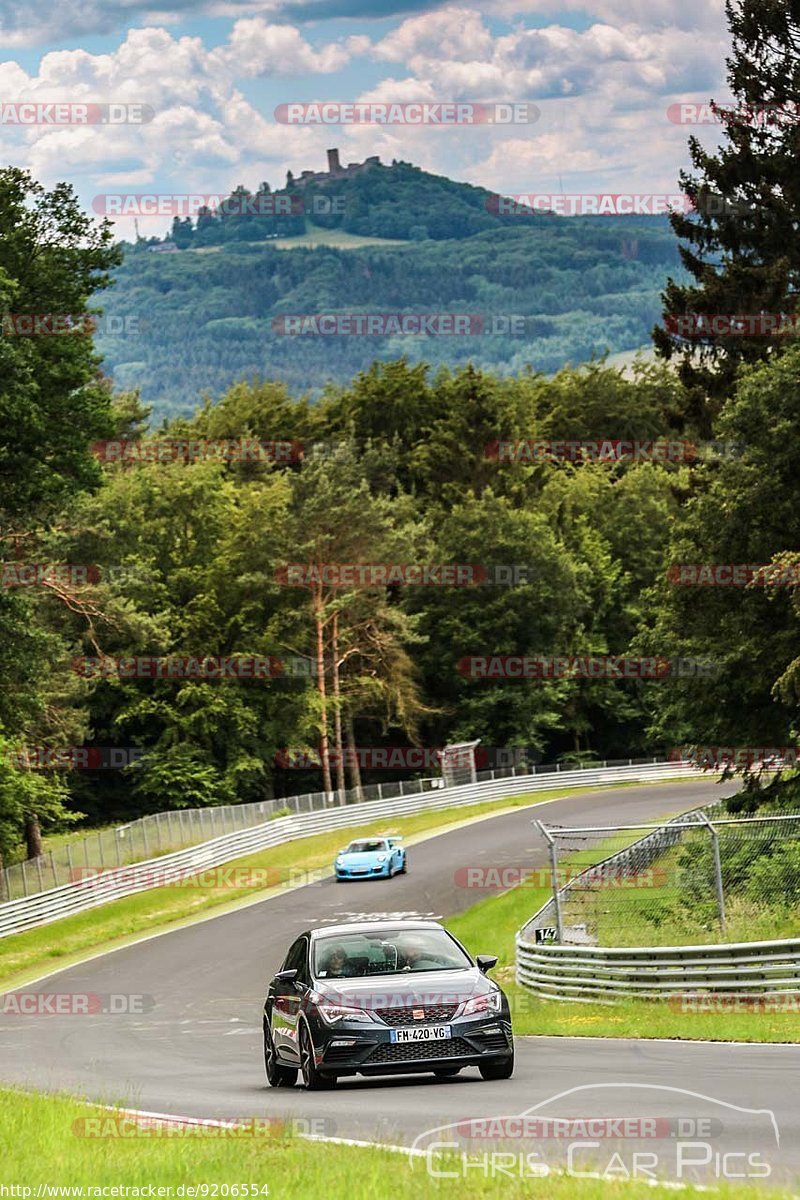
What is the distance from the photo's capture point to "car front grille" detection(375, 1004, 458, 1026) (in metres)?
14.0

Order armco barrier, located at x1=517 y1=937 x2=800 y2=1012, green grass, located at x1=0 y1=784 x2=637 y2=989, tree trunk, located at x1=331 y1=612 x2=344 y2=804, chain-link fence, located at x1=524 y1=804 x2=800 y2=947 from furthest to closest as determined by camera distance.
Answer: tree trunk, located at x1=331 y1=612 x2=344 y2=804
green grass, located at x1=0 y1=784 x2=637 y2=989
chain-link fence, located at x1=524 y1=804 x2=800 y2=947
armco barrier, located at x1=517 y1=937 x2=800 y2=1012

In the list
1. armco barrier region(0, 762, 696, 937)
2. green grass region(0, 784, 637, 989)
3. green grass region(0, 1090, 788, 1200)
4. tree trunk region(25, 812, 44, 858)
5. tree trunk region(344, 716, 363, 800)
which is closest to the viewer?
green grass region(0, 1090, 788, 1200)

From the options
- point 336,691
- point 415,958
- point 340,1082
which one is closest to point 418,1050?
point 415,958

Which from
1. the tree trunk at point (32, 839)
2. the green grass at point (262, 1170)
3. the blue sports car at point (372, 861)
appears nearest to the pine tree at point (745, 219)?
the blue sports car at point (372, 861)

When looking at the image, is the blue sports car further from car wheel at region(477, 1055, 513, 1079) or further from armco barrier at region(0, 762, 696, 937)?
car wheel at region(477, 1055, 513, 1079)

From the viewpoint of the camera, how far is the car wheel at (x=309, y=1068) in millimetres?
14320

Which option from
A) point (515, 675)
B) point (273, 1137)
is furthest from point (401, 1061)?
point (515, 675)

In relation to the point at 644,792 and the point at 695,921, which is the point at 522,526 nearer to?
the point at 644,792

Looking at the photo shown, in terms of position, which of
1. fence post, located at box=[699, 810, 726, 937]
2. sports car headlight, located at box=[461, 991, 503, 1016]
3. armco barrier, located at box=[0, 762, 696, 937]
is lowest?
armco barrier, located at box=[0, 762, 696, 937]

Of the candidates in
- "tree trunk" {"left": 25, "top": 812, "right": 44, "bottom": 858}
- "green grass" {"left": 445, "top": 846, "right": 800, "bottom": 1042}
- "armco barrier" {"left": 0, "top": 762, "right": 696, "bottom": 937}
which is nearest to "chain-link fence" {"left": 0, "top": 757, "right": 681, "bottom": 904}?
A: "armco barrier" {"left": 0, "top": 762, "right": 696, "bottom": 937}

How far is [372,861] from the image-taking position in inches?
2037

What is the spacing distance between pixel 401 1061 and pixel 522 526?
79.9m

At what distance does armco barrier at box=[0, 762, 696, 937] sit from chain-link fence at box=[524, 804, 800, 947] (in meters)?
23.8

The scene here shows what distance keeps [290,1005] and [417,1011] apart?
5.08ft
